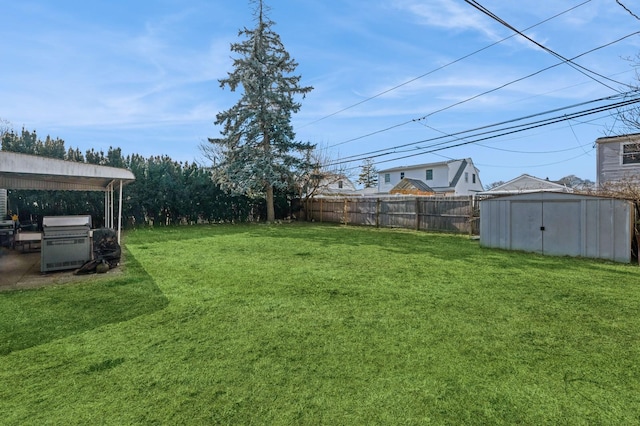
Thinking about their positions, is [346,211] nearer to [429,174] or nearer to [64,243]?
[64,243]

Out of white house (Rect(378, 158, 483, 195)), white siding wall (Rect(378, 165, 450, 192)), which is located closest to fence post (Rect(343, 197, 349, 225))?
white house (Rect(378, 158, 483, 195))

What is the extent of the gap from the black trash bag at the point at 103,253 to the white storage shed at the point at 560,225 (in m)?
8.81

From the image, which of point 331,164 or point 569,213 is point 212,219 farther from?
point 569,213

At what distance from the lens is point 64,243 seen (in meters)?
5.39

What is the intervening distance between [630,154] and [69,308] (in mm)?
19715

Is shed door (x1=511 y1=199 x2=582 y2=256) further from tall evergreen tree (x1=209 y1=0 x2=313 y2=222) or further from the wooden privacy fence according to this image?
tall evergreen tree (x1=209 y1=0 x2=313 y2=222)

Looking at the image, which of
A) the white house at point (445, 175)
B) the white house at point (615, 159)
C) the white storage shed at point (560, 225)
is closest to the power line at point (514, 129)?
the white storage shed at point (560, 225)

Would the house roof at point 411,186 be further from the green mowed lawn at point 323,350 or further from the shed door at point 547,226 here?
the green mowed lawn at point 323,350

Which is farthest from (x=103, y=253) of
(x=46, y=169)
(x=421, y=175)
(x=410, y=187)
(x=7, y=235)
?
(x=421, y=175)

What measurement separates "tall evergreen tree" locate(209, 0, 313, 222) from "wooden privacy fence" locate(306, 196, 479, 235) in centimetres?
293

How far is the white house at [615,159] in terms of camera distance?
1359cm

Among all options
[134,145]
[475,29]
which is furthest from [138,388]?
[134,145]

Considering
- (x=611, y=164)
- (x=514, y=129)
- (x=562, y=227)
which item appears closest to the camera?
(x=562, y=227)

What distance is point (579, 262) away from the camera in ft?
21.0
